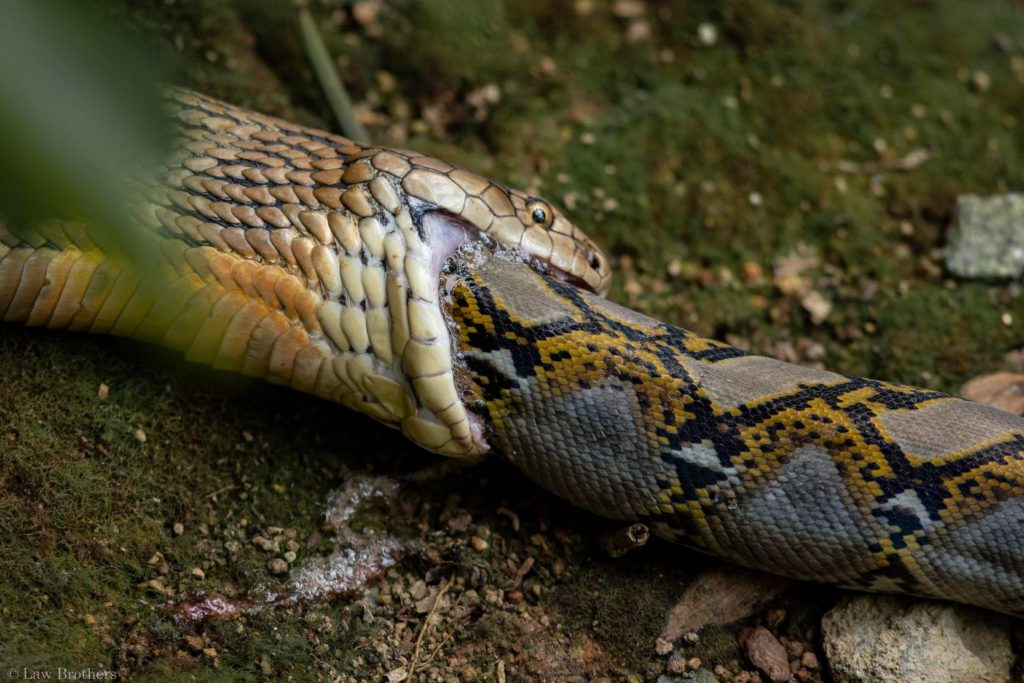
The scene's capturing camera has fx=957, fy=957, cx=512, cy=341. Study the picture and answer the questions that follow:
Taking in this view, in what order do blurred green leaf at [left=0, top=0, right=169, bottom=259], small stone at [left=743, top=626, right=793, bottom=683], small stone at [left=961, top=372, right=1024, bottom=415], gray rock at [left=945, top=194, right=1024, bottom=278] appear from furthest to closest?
gray rock at [left=945, top=194, right=1024, bottom=278], small stone at [left=961, top=372, right=1024, bottom=415], small stone at [left=743, top=626, right=793, bottom=683], blurred green leaf at [left=0, top=0, right=169, bottom=259]

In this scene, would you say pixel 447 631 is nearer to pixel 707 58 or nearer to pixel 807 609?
pixel 807 609

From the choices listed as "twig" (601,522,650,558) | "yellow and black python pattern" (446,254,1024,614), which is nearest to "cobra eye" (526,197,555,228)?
"yellow and black python pattern" (446,254,1024,614)

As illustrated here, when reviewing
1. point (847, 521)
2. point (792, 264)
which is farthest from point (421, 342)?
point (792, 264)

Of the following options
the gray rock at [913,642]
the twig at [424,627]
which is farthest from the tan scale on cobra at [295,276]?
the gray rock at [913,642]

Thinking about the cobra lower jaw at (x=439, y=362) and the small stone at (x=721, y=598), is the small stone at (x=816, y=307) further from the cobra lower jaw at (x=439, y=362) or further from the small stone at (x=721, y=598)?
the cobra lower jaw at (x=439, y=362)

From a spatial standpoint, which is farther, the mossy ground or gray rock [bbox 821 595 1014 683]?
gray rock [bbox 821 595 1014 683]

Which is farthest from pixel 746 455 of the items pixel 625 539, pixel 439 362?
pixel 439 362

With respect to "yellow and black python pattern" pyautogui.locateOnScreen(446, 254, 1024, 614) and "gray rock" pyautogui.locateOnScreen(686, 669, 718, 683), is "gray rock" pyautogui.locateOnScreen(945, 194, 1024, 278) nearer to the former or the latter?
"yellow and black python pattern" pyautogui.locateOnScreen(446, 254, 1024, 614)

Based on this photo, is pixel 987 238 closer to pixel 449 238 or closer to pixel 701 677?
pixel 701 677
